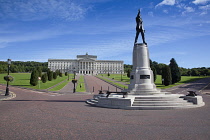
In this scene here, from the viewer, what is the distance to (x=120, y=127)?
7164 millimetres

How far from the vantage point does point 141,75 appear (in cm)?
1689

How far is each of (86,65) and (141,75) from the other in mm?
140713

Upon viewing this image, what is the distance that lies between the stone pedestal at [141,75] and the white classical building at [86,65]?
137 m

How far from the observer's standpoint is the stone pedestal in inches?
636

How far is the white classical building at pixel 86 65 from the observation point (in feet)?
508

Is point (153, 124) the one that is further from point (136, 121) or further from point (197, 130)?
point (197, 130)

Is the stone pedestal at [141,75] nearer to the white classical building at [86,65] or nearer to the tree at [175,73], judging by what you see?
the tree at [175,73]

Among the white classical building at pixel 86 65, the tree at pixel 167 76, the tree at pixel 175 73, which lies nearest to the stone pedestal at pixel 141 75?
the tree at pixel 167 76

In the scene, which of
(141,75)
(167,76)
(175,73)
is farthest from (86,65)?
(141,75)

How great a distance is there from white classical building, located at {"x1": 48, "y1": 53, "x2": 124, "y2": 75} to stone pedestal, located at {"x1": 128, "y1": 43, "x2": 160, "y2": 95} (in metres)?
137

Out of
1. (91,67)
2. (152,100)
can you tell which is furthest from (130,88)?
(91,67)

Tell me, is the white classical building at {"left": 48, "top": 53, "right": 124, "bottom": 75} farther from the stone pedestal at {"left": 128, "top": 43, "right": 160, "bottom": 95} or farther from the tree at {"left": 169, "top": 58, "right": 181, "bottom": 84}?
the stone pedestal at {"left": 128, "top": 43, "right": 160, "bottom": 95}

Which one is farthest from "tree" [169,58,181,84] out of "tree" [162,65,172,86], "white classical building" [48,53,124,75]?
"white classical building" [48,53,124,75]

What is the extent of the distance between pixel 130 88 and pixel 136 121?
893 cm
